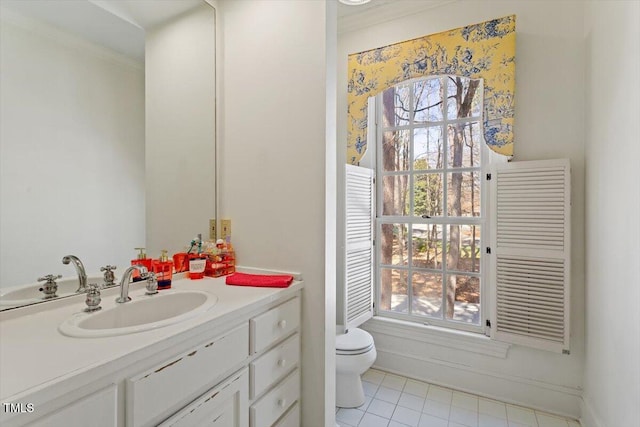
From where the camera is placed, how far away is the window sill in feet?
6.72

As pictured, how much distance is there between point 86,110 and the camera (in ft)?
3.88

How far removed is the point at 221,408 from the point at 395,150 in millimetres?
2085

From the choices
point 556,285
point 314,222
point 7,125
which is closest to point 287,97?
point 314,222

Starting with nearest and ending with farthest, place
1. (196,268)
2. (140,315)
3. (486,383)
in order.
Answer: (140,315) < (196,268) < (486,383)

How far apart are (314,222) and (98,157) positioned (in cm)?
94

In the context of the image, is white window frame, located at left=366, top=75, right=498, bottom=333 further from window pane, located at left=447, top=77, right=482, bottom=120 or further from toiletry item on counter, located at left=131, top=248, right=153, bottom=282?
toiletry item on counter, located at left=131, top=248, right=153, bottom=282

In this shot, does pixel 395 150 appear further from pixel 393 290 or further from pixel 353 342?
pixel 353 342

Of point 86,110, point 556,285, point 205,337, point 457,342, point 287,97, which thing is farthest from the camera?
point 457,342

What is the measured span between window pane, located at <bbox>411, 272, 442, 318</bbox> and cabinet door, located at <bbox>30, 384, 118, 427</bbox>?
209 centimetres

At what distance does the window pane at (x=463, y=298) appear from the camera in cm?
218

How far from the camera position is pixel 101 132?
48.8 inches

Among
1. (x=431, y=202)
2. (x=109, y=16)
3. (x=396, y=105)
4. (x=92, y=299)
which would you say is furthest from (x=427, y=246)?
(x=109, y=16)

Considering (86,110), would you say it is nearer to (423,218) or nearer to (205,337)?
(205,337)

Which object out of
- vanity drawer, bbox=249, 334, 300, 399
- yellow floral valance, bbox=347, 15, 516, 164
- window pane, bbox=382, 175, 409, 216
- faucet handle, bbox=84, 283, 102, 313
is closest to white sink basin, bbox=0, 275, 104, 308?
faucet handle, bbox=84, 283, 102, 313
